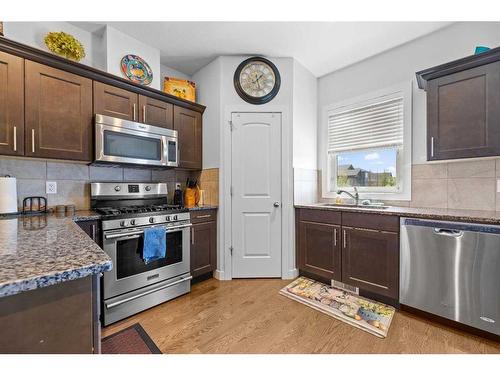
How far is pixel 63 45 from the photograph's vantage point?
2.01 meters

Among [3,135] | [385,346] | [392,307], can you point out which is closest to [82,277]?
[3,135]

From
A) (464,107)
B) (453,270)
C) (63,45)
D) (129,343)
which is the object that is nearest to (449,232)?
(453,270)

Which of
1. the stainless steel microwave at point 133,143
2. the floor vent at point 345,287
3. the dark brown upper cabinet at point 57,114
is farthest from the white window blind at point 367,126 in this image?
the dark brown upper cabinet at point 57,114

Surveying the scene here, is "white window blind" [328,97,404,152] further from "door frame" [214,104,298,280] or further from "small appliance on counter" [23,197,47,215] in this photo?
"small appliance on counter" [23,197,47,215]

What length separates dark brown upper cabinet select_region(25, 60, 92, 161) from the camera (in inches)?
70.6

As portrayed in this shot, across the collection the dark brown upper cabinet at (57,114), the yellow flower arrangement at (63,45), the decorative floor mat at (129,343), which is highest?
the yellow flower arrangement at (63,45)

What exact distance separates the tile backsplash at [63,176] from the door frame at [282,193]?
3.25ft

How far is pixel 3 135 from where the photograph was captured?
168 cm

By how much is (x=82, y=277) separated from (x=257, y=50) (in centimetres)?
281

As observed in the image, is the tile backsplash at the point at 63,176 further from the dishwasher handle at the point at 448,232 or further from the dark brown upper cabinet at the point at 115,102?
the dishwasher handle at the point at 448,232

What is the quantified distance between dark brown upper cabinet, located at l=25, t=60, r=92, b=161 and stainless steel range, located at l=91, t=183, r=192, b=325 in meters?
0.47

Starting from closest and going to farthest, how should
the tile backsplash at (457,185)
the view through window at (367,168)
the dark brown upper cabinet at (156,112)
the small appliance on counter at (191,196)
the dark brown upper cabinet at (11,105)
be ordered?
the dark brown upper cabinet at (11,105)
the tile backsplash at (457,185)
the dark brown upper cabinet at (156,112)
the view through window at (367,168)
the small appliance on counter at (191,196)

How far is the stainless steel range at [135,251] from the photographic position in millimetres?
1914

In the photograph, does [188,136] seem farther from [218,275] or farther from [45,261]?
[45,261]
